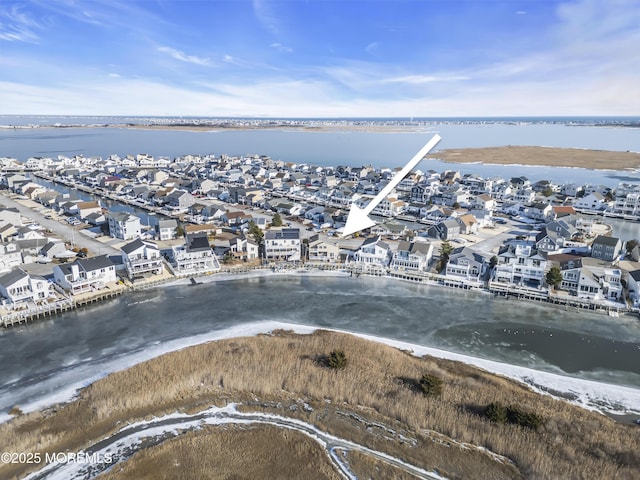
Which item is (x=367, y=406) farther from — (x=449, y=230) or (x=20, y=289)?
(x=449, y=230)

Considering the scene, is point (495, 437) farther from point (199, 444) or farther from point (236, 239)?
point (236, 239)

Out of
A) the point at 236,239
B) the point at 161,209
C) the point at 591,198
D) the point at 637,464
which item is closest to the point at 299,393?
the point at 637,464

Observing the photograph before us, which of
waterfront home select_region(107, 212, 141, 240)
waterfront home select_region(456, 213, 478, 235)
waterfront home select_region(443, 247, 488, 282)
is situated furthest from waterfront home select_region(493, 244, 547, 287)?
waterfront home select_region(107, 212, 141, 240)

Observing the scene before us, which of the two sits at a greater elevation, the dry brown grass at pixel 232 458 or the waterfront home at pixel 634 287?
the waterfront home at pixel 634 287

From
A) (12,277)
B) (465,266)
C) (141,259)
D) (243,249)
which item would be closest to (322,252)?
(243,249)

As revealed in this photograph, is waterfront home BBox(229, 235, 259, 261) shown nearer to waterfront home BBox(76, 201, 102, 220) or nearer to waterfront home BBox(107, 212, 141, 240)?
waterfront home BBox(107, 212, 141, 240)

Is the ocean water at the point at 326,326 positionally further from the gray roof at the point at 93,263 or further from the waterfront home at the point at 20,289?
the gray roof at the point at 93,263

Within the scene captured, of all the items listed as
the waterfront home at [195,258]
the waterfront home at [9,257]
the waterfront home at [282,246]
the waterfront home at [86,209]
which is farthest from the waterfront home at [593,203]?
the waterfront home at [9,257]
